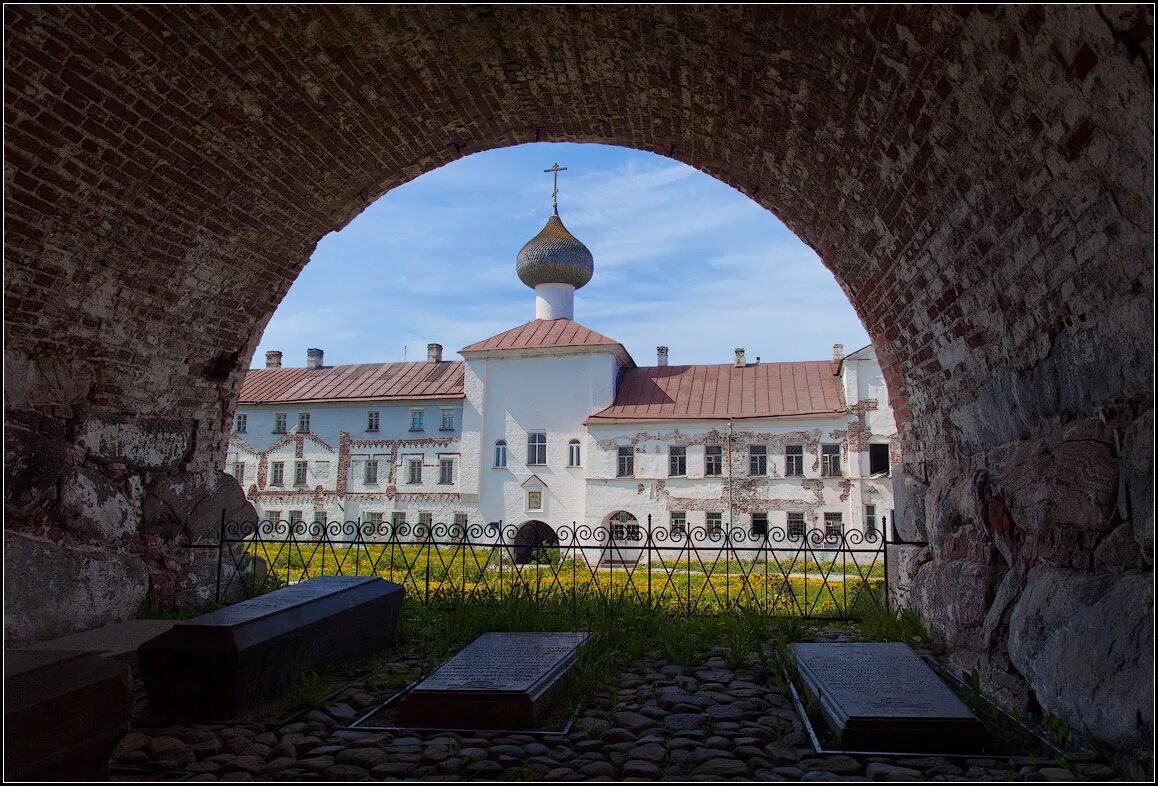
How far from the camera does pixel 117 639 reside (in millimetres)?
5172

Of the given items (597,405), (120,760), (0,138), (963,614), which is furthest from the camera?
(597,405)

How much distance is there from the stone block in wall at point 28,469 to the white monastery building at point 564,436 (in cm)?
1938

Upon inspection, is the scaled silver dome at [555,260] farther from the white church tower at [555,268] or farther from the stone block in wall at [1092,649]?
the stone block in wall at [1092,649]

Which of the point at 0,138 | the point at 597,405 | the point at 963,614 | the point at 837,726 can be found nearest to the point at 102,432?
the point at 0,138

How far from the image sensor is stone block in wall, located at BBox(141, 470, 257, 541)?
6.65 m

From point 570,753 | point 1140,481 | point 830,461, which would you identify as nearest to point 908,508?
point 1140,481

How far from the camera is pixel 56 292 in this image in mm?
5262

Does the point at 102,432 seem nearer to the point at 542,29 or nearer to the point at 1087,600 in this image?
the point at 542,29

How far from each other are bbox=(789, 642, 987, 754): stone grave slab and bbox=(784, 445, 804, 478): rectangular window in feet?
72.9

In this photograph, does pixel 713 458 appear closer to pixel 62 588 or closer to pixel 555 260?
pixel 555 260

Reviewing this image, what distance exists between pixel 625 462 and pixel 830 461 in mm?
6819

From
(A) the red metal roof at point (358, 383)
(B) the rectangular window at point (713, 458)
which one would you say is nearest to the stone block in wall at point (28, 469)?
(B) the rectangular window at point (713, 458)

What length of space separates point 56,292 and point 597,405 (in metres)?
23.5

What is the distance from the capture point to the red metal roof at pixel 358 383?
102ft
